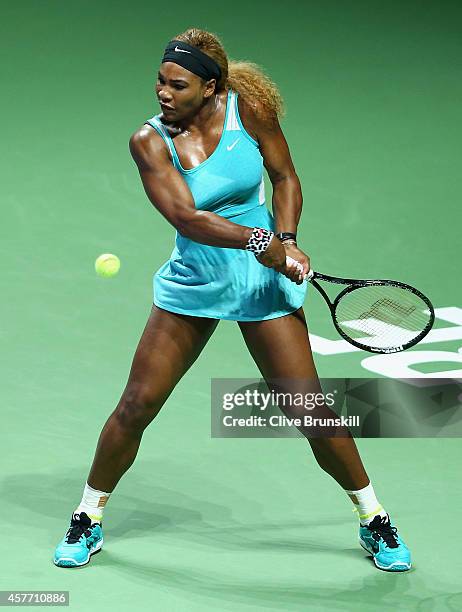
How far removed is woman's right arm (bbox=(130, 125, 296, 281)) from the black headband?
0.29 metres

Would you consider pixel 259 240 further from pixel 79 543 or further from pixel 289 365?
pixel 79 543

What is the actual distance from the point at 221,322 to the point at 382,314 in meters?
2.82

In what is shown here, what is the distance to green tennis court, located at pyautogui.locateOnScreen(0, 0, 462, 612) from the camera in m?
5.77

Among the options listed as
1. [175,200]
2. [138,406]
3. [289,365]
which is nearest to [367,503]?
[289,365]

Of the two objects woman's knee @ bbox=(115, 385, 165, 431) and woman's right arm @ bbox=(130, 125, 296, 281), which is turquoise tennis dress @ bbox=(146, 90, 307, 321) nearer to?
woman's right arm @ bbox=(130, 125, 296, 281)

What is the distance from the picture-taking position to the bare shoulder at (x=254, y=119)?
5574mm

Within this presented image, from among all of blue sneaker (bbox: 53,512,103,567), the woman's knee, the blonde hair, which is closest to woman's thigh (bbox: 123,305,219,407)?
the woman's knee

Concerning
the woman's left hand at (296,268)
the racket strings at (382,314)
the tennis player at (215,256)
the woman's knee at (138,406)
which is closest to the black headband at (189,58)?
the tennis player at (215,256)

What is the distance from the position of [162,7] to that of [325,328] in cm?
531

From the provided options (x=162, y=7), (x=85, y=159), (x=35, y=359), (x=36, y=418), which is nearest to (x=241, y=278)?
(x=36, y=418)

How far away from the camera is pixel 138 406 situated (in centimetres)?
573

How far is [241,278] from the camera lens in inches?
222

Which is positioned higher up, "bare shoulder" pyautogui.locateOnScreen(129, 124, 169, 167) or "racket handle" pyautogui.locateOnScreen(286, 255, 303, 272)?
"bare shoulder" pyautogui.locateOnScreen(129, 124, 169, 167)

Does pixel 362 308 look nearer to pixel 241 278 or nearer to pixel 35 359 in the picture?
pixel 241 278
